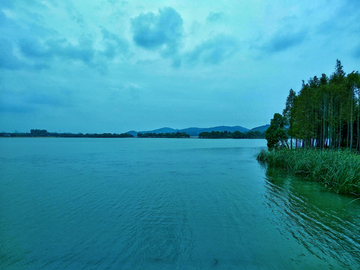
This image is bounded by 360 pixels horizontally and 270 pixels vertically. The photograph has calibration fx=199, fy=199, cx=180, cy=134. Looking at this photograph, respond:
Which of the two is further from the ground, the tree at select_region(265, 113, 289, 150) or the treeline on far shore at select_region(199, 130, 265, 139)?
the treeline on far shore at select_region(199, 130, 265, 139)

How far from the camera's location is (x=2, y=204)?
8711mm

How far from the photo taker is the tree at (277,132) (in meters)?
33.9

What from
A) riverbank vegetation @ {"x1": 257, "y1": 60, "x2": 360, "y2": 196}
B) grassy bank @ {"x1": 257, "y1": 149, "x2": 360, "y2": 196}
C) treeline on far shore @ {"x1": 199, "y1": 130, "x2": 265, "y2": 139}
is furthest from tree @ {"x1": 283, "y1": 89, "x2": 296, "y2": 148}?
treeline on far shore @ {"x1": 199, "y1": 130, "x2": 265, "y2": 139}

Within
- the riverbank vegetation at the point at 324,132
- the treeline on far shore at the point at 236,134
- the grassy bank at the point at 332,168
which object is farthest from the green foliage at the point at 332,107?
the treeline on far shore at the point at 236,134

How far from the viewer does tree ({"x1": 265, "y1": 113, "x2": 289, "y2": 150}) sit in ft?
111

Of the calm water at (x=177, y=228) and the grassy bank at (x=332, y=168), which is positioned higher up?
the grassy bank at (x=332, y=168)

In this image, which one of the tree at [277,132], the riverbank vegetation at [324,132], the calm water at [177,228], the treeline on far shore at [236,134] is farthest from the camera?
the treeline on far shore at [236,134]

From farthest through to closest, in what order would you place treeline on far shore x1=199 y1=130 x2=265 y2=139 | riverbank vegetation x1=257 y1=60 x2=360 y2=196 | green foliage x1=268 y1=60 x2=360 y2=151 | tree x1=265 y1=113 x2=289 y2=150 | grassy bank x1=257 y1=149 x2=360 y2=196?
treeline on far shore x1=199 y1=130 x2=265 y2=139, tree x1=265 y1=113 x2=289 y2=150, green foliage x1=268 y1=60 x2=360 y2=151, riverbank vegetation x1=257 y1=60 x2=360 y2=196, grassy bank x1=257 y1=149 x2=360 y2=196

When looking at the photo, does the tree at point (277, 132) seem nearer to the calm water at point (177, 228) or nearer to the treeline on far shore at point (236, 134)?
the calm water at point (177, 228)

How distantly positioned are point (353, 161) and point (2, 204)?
17599 millimetres

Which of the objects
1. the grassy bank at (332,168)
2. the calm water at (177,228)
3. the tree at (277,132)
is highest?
the tree at (277,132)

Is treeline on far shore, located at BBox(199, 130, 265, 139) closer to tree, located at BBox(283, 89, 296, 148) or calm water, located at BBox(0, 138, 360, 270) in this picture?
tree, located at BBox(283, 89, 296, 148)

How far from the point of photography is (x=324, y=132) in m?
25.3

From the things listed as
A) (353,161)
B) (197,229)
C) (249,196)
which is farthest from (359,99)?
(197,229)
